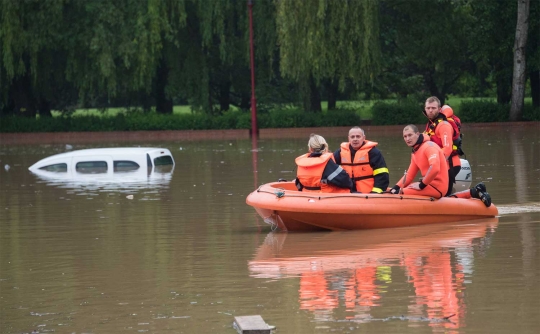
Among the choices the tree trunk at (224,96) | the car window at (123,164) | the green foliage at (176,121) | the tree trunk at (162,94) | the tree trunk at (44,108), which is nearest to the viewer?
the car window at (123,164)

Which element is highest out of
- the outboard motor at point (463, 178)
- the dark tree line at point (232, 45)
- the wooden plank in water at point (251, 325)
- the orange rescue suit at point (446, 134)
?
the dark tree line at point (232, 45)

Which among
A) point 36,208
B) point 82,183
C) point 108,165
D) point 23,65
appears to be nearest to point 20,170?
point 108,165

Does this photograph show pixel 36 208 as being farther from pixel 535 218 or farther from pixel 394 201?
pixel 535 218

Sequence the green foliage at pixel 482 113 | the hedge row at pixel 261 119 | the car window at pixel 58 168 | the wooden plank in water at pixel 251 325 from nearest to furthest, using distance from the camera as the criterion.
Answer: the wooden plank in water at pixel 251 325 < the car window at pixel 58 168 < the green foliage at pixel 482 113 < the hedge row at pixel 261 119

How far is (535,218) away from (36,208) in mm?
8521

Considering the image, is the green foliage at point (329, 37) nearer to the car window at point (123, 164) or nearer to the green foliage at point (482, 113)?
the green foliage at point (482, 113)

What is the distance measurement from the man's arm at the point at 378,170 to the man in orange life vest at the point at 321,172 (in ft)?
1.32

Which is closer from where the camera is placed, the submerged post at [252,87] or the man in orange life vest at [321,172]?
the man in orange life vest at [321,172]

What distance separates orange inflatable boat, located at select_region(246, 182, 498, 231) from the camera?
1384 centimetres

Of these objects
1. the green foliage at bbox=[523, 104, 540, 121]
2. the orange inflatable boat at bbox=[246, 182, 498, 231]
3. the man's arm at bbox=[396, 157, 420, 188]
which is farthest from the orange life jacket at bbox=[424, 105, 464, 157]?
the green foliage at bbox=[523, 104, 540, 121]

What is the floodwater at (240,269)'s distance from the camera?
28.6 feet

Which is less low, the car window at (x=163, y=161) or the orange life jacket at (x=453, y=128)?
the orange life jacket at (x=453, y=128)

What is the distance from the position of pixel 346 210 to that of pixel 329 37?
27391 mm

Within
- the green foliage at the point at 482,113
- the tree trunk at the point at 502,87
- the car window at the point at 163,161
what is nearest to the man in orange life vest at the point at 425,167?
the car window at the point at 163,161
